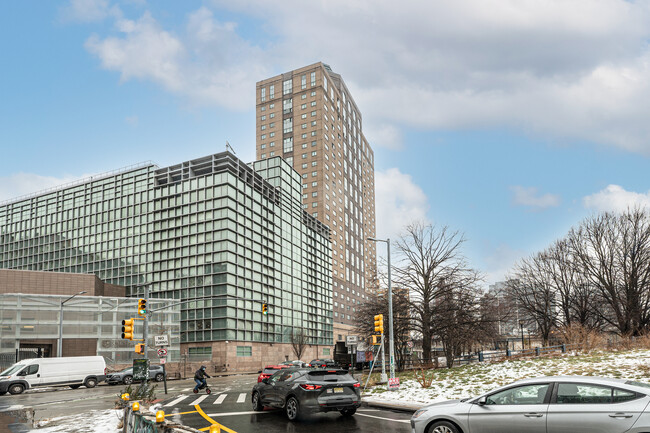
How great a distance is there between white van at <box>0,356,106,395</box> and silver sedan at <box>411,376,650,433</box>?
102ft

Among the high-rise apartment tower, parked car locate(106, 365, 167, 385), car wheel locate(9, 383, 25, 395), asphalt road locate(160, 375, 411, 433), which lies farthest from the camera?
the high-rise apartment tower

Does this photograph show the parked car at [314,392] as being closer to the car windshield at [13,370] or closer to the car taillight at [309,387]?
the car taillight at [309,387]

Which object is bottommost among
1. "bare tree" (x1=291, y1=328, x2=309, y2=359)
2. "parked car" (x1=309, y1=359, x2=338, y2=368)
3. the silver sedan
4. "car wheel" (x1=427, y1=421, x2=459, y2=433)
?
"bare tree" (x1=291, y1=328, x2=309, y2=359)

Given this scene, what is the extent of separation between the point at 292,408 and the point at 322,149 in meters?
103

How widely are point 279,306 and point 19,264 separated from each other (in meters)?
47.0

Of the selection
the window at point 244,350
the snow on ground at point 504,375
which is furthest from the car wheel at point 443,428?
the window at point 244,350

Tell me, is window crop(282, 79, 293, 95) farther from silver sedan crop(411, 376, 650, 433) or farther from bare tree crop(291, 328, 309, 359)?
silver sedan crop(411, 376, 650, 433)

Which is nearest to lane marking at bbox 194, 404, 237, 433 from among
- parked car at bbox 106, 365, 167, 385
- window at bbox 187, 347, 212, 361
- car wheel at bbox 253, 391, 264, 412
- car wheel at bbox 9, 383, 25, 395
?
car wheel at bbox 253, 391, 264, 412

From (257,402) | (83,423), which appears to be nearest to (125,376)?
(257,402)

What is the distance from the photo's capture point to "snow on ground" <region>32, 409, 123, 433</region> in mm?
12906

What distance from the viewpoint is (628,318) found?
3938cm

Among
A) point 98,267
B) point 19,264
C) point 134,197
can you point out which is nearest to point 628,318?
point 134,197

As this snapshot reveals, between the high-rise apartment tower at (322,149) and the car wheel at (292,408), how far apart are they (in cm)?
9726

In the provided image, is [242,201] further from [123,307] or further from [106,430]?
[106,430]
